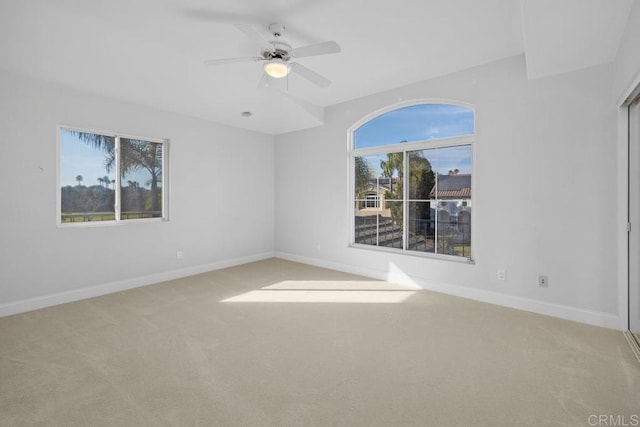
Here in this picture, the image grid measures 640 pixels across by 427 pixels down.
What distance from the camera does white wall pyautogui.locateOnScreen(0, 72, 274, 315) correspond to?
11.2 feet

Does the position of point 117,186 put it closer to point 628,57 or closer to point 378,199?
point 378,199

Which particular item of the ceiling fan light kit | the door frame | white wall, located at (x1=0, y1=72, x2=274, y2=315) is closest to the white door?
the door frame

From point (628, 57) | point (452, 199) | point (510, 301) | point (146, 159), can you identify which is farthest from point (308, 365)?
point (146, 159)

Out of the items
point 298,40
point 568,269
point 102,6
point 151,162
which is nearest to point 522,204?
point 568,269

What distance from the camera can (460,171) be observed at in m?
4.05

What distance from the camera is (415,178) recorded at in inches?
177

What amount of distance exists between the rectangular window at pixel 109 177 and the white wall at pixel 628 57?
5345mm

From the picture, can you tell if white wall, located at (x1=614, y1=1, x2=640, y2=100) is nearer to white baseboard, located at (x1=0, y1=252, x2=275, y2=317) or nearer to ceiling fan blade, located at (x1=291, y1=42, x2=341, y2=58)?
ceiling fan blade, located at (x1=291, y1=42, x2=341, y2=58)

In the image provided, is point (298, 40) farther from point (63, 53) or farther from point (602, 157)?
point (602, 157)

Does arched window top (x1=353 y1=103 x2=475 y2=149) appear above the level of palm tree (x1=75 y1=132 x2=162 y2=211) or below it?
above

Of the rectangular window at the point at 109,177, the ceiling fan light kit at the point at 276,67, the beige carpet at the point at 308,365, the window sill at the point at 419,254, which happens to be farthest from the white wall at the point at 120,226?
the ceiling fan light kit at the point at 276,67

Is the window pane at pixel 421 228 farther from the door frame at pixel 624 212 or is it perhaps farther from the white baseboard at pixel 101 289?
the white baseboard at pixel 101 289

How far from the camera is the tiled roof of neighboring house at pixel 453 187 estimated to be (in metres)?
4.01

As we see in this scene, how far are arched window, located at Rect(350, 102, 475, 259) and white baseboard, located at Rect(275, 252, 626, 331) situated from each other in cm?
43
